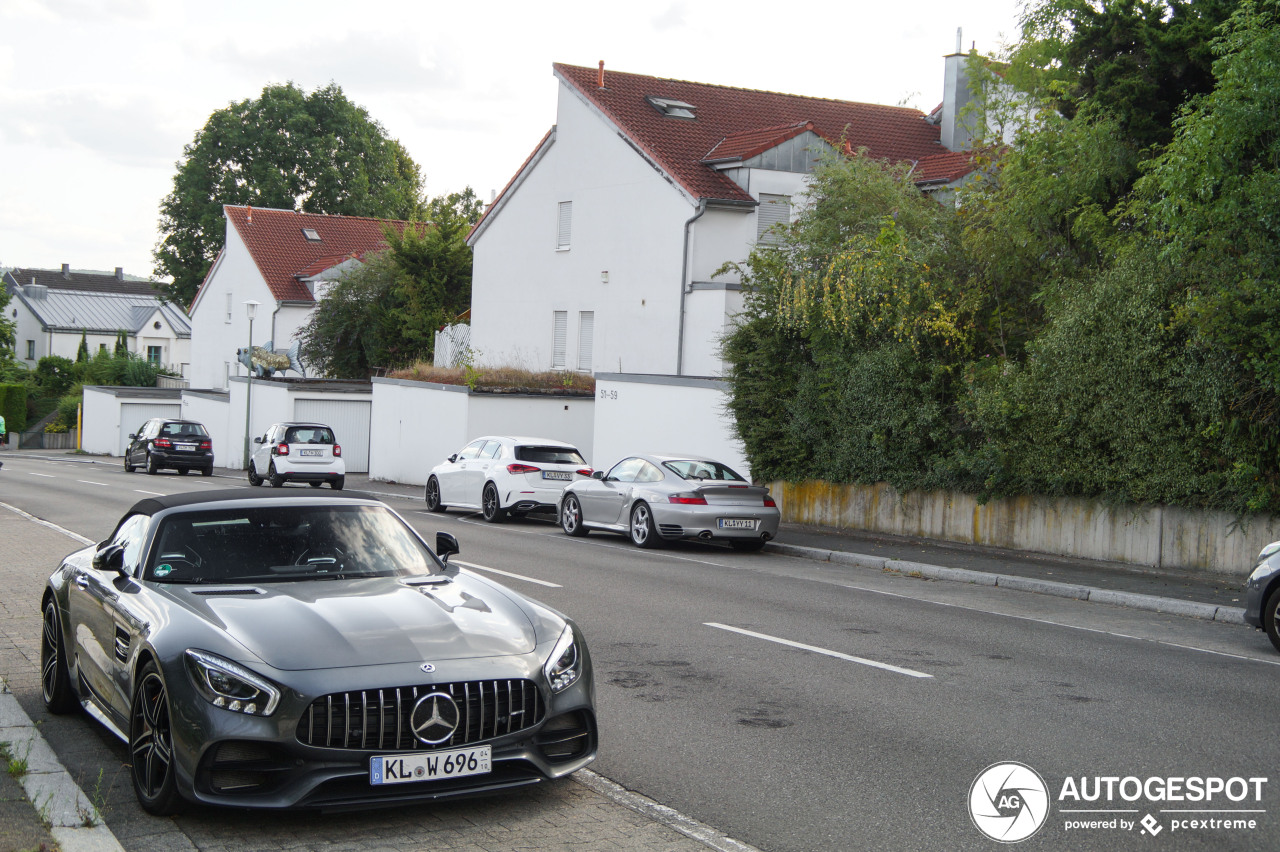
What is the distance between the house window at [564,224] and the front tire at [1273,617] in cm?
2693

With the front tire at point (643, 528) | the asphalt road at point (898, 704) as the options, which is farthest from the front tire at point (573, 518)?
the asphalt road at point (898, 704)

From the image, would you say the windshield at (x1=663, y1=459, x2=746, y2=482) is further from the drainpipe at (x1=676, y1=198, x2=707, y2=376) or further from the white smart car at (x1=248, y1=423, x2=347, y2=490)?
the white smart car at (x1=248, y1=423, x2=347, y2=490)

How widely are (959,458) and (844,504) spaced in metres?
3.17

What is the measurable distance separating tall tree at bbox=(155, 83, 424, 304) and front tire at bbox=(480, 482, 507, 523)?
48574 mm

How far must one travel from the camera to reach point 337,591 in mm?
5844

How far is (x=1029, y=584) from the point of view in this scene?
46.6 feet

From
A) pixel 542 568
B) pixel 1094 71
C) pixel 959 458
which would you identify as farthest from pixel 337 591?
pixel 1094 71

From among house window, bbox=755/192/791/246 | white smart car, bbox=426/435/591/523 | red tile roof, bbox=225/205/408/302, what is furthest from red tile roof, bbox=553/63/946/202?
red tile roof, bbox=225/205/408/302

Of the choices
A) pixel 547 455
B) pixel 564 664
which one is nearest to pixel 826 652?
pixel 564 664

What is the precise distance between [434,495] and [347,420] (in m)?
16.9

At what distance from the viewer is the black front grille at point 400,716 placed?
4.83 metres

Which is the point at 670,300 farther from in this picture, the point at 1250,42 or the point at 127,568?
the point at 127,568

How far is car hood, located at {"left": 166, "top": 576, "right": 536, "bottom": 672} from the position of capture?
5.08 m

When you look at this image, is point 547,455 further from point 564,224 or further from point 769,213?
point 564,224
